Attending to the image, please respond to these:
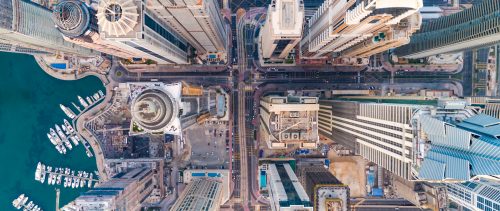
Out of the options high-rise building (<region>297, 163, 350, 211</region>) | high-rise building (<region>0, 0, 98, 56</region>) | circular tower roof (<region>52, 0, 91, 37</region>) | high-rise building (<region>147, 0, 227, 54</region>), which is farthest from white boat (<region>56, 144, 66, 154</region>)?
high-rise building (<region>297, 163, 350, 211</region>)

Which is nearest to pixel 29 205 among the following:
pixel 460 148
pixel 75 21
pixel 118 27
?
pixel 75 21

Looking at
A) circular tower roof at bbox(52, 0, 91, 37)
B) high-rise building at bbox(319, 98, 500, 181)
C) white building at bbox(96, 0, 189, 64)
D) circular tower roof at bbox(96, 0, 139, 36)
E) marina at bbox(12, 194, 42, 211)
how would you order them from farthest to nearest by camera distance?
marina at bbox(12, 194, 42, 211) → circular tower roof at bbox(52, 0, 91, 37) → white building at bbox(96, 0, 189, 64) → circular tower roof at bbox(96, 0, 139, 36) → high-rise building at bbox(319, 98, 500, 181)

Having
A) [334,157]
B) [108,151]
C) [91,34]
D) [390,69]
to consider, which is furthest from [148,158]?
[390,69]

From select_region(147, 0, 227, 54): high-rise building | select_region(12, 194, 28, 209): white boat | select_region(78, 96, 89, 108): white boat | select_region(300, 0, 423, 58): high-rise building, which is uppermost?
select_region(147, 0, 227, 54): high-rise building

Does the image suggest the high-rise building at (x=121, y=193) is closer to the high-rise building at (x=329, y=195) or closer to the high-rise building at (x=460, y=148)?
the high-rise building at (x=329, y=195)

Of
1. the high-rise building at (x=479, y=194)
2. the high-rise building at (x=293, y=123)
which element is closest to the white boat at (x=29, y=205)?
the high-rise building at (x=293, y=123)

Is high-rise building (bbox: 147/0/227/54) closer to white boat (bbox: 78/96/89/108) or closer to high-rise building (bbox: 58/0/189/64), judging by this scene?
high-rise building (bbox: 58/0/189/64)
